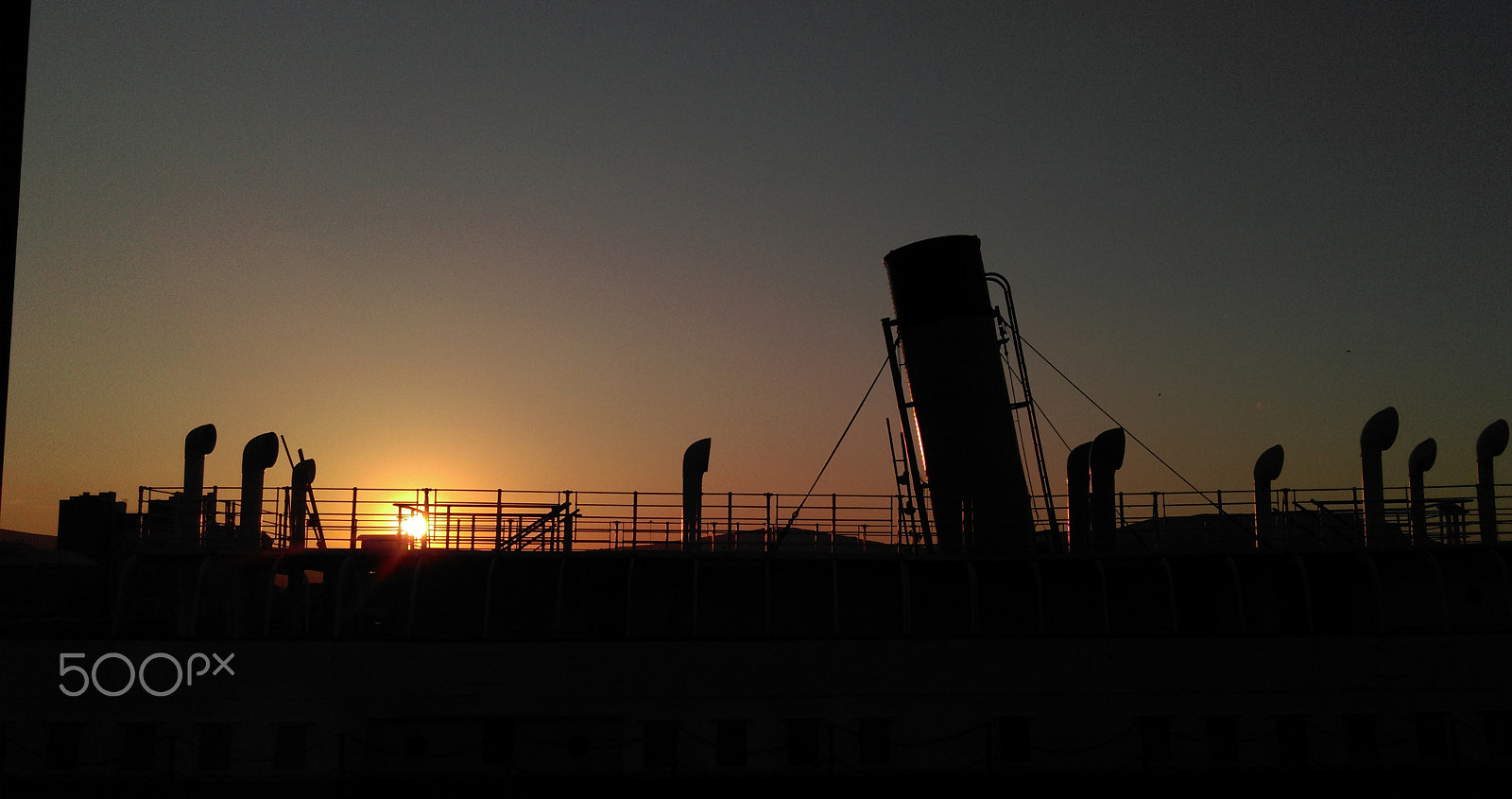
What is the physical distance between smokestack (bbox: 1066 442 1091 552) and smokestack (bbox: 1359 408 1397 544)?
4842mm

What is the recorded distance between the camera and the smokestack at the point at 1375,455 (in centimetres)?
1930

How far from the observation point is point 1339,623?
18.1 m

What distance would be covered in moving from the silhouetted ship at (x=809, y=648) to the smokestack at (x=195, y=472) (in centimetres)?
6

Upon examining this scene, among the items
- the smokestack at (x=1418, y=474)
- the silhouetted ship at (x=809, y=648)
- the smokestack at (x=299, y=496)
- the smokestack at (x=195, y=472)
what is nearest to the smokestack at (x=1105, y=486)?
the silhouetted ship at (x=809, y=648)

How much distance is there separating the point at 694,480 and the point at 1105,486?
6.79 metres

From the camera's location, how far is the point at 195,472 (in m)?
17.8

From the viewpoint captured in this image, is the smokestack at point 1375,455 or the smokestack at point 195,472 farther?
the smokestack at point 1375,455

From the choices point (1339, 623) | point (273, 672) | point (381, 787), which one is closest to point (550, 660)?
point (381, 787)

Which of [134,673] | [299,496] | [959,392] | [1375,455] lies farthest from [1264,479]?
[134,673]

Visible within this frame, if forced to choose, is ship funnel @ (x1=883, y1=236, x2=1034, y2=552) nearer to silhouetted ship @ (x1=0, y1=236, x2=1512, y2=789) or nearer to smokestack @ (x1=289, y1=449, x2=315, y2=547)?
silhouetted ship @ (x1=0, y1=236, x2=1512, y2=789)

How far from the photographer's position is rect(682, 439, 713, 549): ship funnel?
1833cm

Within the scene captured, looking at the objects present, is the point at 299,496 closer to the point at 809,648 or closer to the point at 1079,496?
the point at 809,648

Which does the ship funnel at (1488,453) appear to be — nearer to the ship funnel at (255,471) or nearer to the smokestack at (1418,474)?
the smokestack at (1418,474)

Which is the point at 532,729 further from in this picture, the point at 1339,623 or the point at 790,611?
the point at 1339,623
